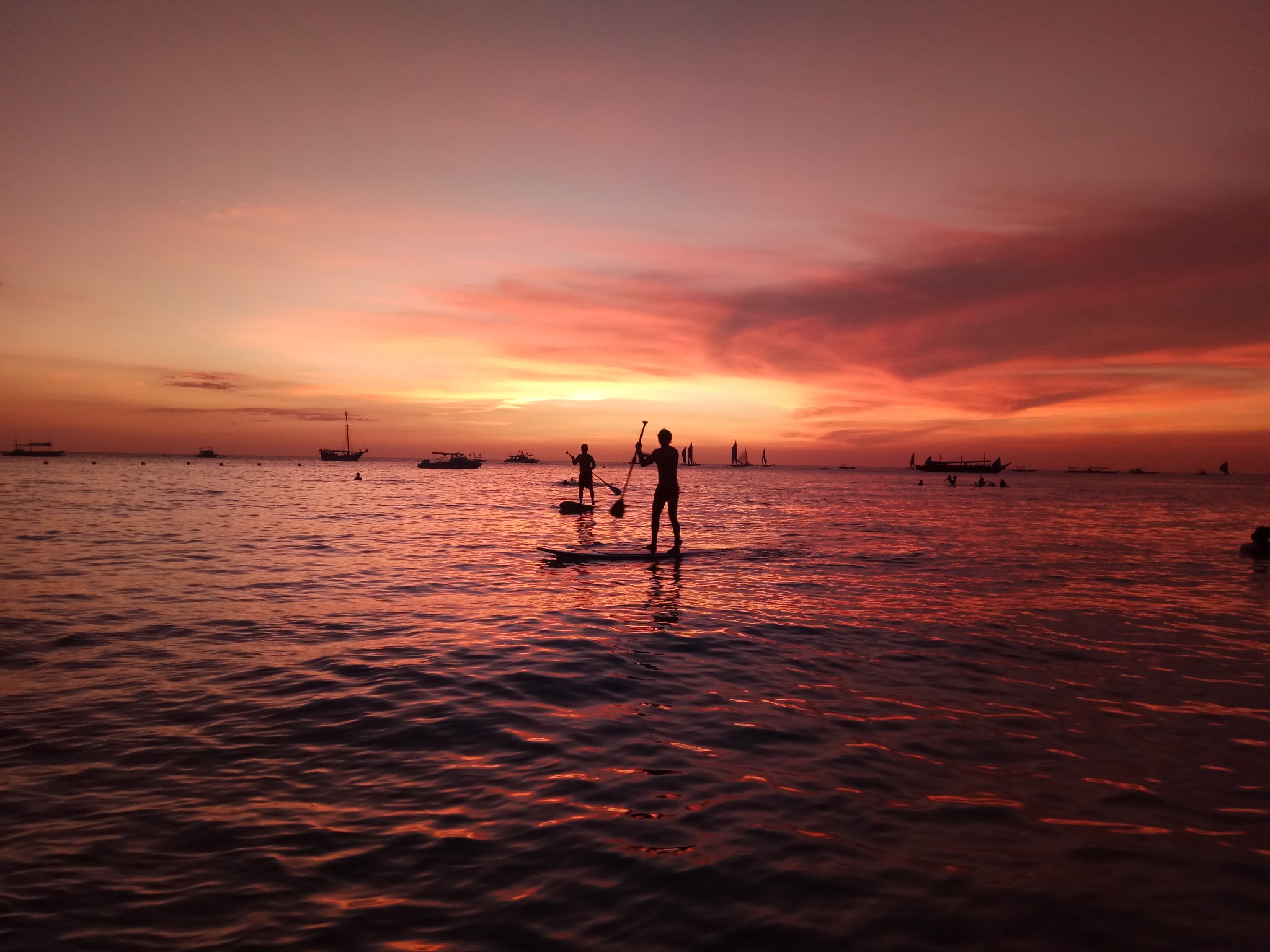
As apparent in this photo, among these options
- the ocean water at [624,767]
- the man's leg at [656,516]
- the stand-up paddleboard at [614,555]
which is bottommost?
the ocean water at [624,767]

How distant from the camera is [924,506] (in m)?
52.8

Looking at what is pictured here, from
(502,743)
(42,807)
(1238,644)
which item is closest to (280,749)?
(42,807)

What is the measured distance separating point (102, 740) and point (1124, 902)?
28.2 feet

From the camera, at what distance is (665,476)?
19422mm

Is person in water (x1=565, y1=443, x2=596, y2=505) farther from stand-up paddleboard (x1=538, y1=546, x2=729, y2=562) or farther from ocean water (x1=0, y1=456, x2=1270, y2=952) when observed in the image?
ocean water (x1=0, y1=456, x2=1270, y2=952)

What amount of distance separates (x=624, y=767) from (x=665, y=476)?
13693mm

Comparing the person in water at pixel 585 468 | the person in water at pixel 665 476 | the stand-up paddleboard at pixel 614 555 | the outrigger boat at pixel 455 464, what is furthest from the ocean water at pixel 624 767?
the outrigger boat at pixel 455 464

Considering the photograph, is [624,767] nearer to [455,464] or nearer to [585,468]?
[585,468]

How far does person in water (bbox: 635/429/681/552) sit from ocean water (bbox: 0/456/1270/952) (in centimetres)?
472

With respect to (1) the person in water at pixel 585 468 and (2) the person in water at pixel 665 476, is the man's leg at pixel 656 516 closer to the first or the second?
(2) the person in water at pixel 665 476

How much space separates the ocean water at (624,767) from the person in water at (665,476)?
15.5 ft

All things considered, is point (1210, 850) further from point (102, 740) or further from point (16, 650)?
point (16, 650)

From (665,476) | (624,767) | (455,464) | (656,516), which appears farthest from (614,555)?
(455,464)

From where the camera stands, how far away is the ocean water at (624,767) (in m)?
3.99
